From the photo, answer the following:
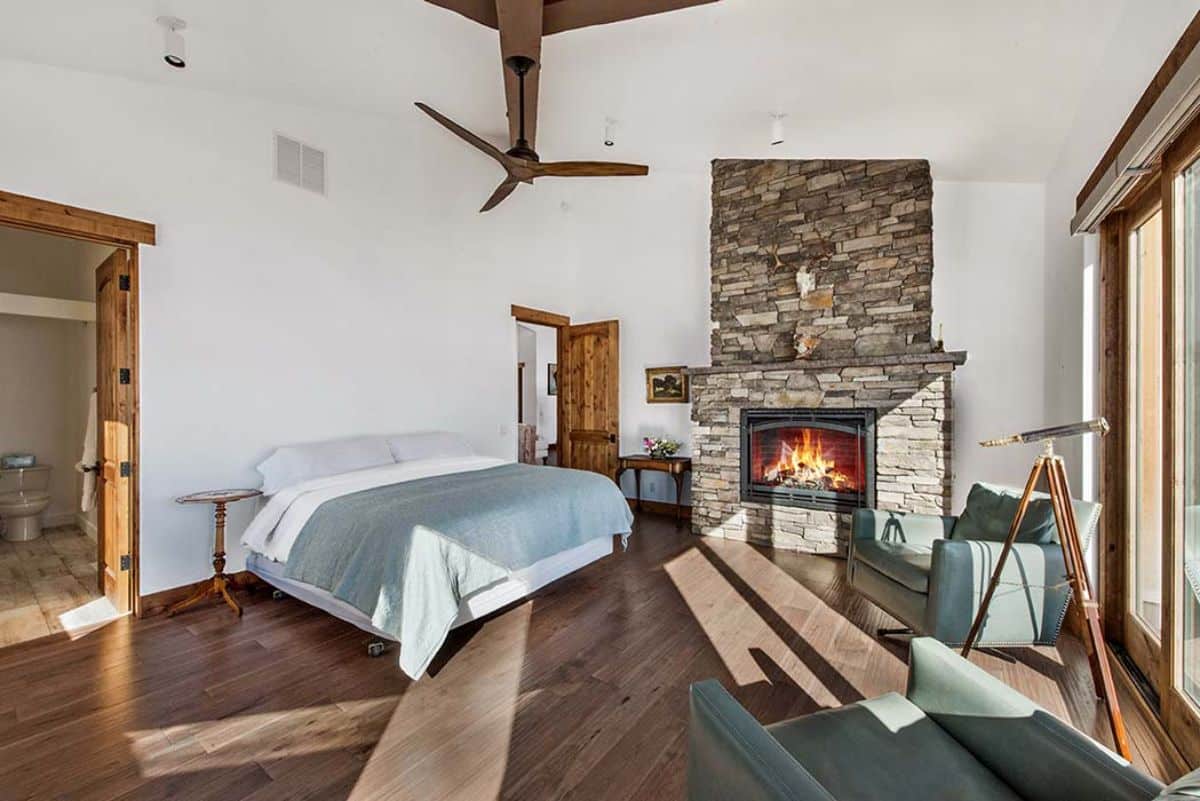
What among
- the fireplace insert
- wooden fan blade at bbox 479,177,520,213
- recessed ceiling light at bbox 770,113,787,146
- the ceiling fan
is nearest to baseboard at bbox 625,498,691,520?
the fireplace insert

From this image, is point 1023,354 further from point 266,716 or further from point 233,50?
point 233,50

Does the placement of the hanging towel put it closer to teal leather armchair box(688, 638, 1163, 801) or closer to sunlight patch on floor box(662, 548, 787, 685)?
sunlight patch on floor box(662, 548, 787, 685)

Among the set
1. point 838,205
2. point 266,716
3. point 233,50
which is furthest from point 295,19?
point 838,205

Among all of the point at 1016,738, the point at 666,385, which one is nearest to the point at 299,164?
the point at 666,385

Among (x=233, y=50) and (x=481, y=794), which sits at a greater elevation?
(x=233, y=50)

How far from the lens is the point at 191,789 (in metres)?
1.73

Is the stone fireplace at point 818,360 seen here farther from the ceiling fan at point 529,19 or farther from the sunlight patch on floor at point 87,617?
the sunlight patch on floor at point 87,617

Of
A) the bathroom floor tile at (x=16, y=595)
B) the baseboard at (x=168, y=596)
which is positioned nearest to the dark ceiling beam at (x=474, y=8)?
the baseboard at (x=168, y=596)

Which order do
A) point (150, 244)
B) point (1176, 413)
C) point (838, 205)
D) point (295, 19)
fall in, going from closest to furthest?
point (1176, 413) → point (295, 19) → point (150, 244) → point (838, 205)

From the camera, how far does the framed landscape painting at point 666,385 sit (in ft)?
18.6

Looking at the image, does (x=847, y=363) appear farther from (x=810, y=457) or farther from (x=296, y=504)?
(x=296, y=504)

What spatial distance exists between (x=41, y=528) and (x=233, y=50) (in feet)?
15.2

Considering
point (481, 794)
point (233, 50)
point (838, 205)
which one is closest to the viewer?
point (481, 794)

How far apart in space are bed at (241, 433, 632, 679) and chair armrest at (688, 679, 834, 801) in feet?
5.13
